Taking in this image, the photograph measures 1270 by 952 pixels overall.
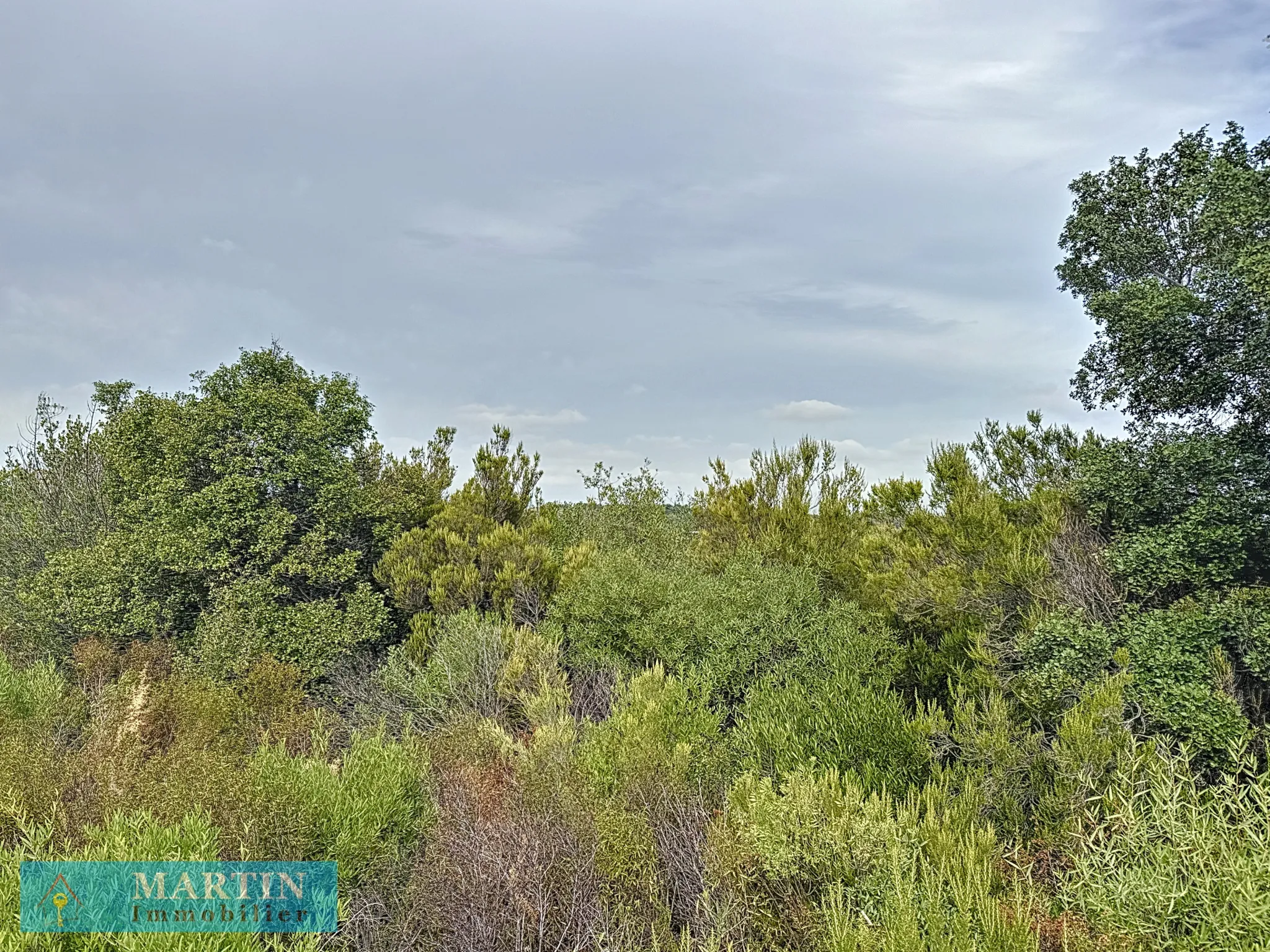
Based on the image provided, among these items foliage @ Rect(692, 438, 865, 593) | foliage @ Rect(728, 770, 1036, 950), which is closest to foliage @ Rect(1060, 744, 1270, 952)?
foliage @ Rect(728, 770, 1036, 950)

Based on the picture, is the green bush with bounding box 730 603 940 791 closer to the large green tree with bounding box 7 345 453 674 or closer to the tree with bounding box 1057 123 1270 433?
the tree with bounding box 1057 123 1270 433

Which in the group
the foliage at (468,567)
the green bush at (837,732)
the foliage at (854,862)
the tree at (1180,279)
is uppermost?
the tree at (1180,279)

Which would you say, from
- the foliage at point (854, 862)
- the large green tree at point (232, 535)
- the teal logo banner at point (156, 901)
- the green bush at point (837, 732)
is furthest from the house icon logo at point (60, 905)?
the large green tree at point (232, 535)

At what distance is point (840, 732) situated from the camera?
755 cm

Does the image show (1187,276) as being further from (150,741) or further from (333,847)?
(150,741)

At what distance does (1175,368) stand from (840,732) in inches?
245

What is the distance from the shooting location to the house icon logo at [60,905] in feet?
14.2

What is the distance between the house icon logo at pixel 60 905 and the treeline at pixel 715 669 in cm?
22

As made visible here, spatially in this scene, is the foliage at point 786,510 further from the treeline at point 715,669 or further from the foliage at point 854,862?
the foliage at point 854,862

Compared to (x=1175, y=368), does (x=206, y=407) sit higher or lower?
higher

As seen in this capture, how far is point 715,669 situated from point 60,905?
24.5 ft

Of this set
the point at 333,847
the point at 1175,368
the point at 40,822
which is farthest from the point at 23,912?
the point at 1175,368

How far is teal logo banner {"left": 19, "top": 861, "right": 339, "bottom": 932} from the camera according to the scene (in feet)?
13.8

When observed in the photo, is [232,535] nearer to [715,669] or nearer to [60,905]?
[715,669]
